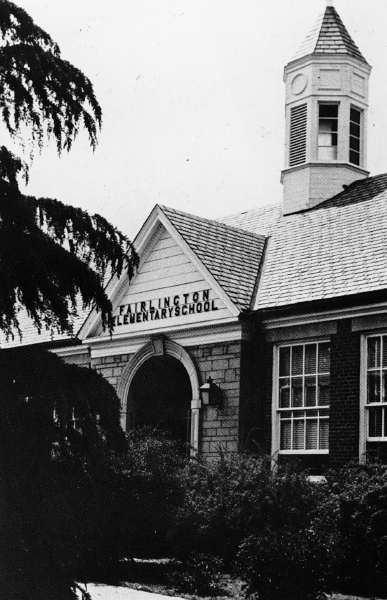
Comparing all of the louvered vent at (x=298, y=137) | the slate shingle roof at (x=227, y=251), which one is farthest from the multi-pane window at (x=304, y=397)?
the louvered vent at (x=298, y=137)

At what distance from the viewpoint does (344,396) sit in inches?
551

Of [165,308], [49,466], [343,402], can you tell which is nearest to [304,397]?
[343,402]

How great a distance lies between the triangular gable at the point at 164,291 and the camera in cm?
1606

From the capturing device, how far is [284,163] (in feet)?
70.1

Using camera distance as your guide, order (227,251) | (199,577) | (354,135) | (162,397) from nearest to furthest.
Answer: (199,577)
(227,251)
(162,397)
(354,135)

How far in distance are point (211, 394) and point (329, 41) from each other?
10154 millimetres

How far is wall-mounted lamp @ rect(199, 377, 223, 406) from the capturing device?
606 inches

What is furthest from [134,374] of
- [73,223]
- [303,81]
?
[73,223]

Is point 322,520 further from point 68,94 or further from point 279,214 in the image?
point 279,214

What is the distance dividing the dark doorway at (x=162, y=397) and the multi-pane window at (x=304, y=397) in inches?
104

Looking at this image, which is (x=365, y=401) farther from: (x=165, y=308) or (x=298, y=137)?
(x=298, y=137)

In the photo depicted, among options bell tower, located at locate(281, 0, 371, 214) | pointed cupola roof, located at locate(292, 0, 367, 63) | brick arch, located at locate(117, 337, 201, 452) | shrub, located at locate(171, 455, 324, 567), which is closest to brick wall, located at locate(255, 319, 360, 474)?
brick arch, located at locate(117, 337, 201, 452)

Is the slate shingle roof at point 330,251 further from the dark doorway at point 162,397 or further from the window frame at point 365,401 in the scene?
the dark doorway at point 162,397

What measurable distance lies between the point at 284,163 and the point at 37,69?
16453 millimetres
